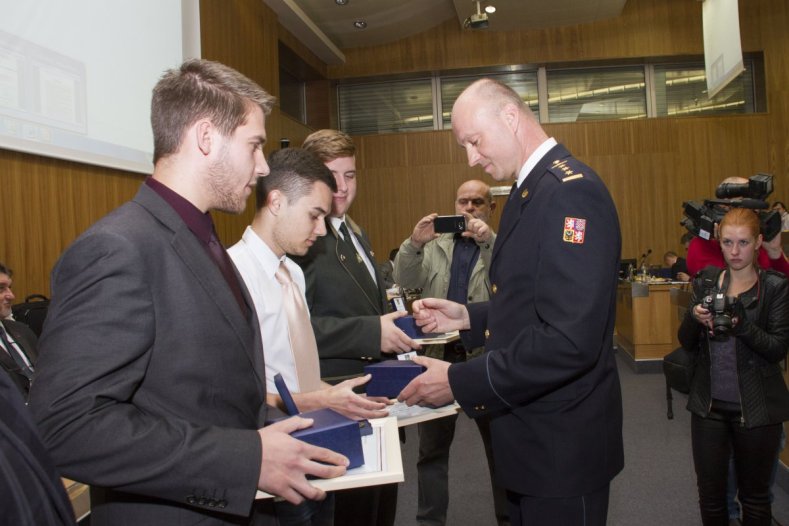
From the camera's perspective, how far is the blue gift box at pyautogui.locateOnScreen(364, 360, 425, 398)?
66.8 inches

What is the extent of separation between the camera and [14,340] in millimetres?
3281

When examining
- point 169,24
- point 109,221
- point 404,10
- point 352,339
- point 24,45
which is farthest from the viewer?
point 404,10

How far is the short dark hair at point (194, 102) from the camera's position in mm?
1119

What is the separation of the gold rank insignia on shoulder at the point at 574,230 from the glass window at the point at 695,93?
31.1 feet

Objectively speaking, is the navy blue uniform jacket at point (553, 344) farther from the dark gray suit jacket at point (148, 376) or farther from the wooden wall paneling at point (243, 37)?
the wooden wall paneling at point (243, 37)

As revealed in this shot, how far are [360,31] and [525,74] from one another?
2698 mm

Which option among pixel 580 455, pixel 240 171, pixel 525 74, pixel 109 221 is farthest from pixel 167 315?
pixel 525 74

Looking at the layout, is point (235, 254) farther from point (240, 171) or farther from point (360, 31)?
point (360, 31)

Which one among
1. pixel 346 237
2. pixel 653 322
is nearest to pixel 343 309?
pixel 346 237

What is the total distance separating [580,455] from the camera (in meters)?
1.43

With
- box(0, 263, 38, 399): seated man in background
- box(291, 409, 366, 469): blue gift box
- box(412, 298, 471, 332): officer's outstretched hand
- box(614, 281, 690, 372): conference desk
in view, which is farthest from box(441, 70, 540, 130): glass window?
box(291, 409, 366, 469): blue gift box

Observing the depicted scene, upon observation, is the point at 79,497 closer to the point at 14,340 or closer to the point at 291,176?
the point at 291,176

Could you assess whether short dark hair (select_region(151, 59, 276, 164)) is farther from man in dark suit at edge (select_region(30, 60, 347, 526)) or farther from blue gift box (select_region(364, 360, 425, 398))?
blue gift box (select_region(364, 360, 425, 398))

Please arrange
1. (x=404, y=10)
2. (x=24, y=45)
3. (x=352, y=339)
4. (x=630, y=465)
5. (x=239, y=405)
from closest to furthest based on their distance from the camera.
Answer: (x=239, y=405)
(x=352, y=339)
(x=24, y=45)
(x=630, y=465)
(x=404, y=10)
